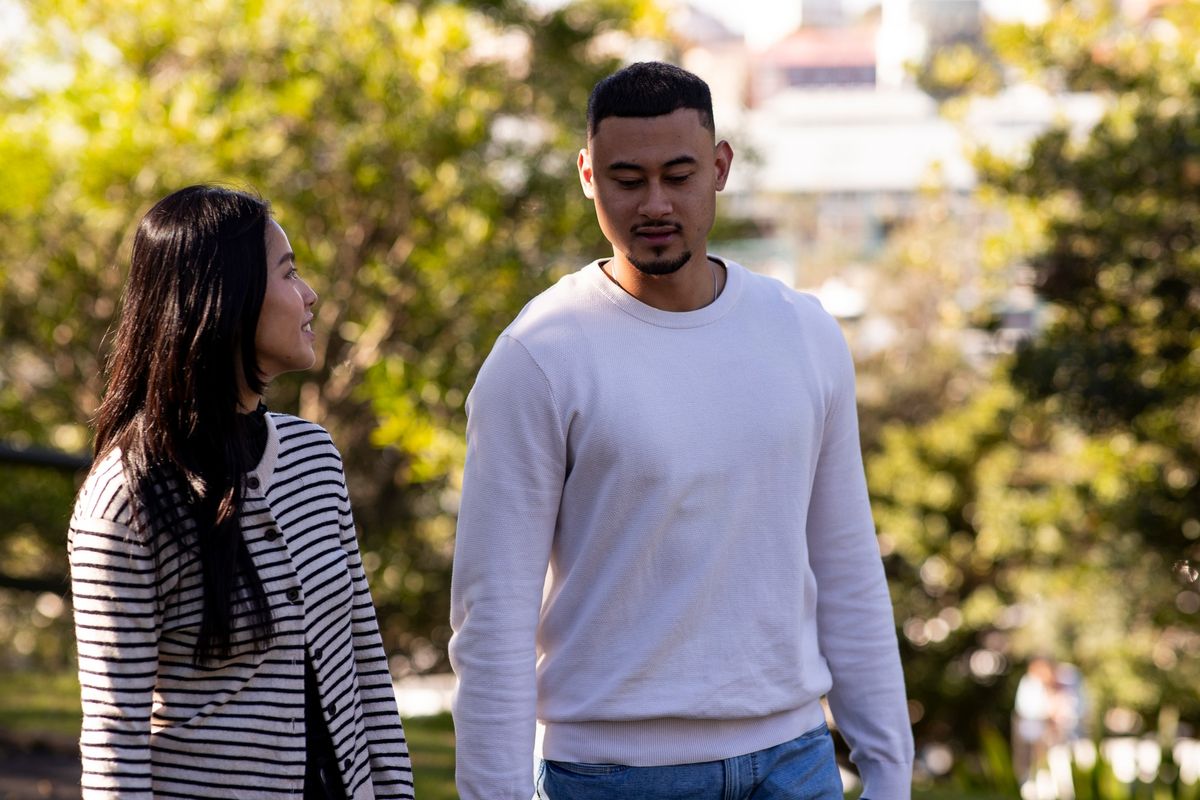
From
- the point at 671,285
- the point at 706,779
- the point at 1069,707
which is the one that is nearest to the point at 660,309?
the point at 671,285

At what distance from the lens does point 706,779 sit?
2637 millimetres

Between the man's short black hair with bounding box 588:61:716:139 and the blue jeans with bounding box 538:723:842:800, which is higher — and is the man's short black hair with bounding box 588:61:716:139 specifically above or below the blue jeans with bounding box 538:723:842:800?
above

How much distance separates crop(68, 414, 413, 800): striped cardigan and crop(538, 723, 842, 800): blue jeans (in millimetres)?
269

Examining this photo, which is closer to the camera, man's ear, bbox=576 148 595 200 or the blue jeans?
the blue jeans

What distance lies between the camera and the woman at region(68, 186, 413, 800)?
7.39ft

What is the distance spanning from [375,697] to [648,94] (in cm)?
111

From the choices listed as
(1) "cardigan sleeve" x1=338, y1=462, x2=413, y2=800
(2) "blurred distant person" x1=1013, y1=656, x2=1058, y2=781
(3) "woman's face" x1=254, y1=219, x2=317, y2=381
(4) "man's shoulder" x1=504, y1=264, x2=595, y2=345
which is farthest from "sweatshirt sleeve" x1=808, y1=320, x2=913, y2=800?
(2) "blurred distant person" x1=1013, y1=656, x2=1058, y2=781

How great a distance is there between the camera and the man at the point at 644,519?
2.59 m

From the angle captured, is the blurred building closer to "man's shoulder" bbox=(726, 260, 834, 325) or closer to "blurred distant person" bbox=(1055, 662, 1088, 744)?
"blurred distant person" bbox=(1055, 662, 1088, 744)

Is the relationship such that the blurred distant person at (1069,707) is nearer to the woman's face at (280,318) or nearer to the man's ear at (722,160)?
the man's ear at (722,160)

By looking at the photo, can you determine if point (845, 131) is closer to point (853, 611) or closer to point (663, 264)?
point (853, 611)

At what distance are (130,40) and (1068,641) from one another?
9284mm

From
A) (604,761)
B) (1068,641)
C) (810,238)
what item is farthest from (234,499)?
(810,238)

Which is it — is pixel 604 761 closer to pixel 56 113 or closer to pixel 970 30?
pixel 56 113
